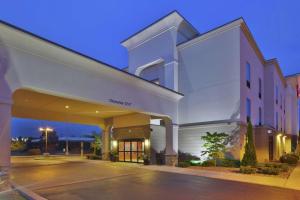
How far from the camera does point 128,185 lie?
459 inches

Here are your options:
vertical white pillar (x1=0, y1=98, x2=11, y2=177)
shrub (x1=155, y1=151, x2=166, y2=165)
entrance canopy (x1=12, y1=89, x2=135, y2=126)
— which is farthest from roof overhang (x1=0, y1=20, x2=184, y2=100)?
shrub (x1=155, y1=151, x2=166, y2=165)

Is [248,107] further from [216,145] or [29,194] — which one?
[29,194]

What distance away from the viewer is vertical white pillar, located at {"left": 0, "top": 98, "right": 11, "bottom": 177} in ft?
31.4

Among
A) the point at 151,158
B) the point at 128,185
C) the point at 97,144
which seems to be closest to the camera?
the point at 128,185

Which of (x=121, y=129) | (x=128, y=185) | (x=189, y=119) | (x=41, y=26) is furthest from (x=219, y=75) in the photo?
Answer: (x=41, y=26)

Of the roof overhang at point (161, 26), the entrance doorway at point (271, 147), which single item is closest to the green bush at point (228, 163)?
the entrance doorway at point (271, 147)

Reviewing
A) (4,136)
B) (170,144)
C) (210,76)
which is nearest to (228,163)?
(170,144)

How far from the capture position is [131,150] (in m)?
23.9

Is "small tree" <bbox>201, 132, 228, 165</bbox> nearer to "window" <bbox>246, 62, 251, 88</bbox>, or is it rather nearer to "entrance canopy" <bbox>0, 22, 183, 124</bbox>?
"entrance canopy" <bbox>0, 22, 183, 124</bbox>

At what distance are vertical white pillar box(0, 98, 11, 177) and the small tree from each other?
14.6 m

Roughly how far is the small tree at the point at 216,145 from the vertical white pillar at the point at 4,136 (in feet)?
47.8

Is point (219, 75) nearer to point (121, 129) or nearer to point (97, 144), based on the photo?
point (121, 129)

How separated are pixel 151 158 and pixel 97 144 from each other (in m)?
11.8

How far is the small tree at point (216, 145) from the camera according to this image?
19.8m
